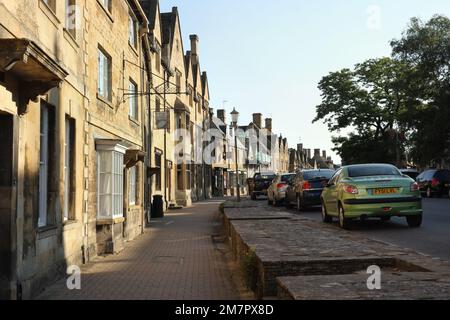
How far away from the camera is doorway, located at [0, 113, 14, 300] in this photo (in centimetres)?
622

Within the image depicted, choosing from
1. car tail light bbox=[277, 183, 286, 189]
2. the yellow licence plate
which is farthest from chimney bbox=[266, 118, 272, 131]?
the yellow licence plate

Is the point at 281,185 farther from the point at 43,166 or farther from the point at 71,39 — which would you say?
the point at 43,166

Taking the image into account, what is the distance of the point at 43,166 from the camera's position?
824 centimetres

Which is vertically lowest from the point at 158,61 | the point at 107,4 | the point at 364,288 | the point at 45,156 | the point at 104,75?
the point at 364,288

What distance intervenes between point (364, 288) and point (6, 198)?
4.40m

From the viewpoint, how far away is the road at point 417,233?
903cm

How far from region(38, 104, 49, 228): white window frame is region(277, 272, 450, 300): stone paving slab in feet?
16.1

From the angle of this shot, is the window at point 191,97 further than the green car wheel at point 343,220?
Yes

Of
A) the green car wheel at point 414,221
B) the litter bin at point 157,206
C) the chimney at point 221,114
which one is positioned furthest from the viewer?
the chimney at point 221,114

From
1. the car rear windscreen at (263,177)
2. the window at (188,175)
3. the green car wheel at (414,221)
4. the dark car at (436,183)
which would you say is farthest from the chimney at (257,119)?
the green car wheel at (414,221)

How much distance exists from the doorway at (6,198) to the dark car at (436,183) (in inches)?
1065

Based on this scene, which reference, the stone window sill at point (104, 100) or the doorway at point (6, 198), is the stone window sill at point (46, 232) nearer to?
the doorway at point (6, 198)

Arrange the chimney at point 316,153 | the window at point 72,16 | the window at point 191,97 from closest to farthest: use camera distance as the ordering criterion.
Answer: the window at point 72,16 < the window at point 191,97 < the chimney at point 316,153

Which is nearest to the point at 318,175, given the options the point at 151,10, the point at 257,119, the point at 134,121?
the point at 134,121
